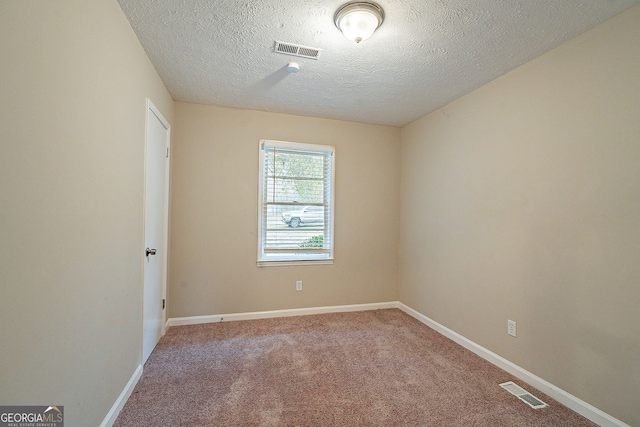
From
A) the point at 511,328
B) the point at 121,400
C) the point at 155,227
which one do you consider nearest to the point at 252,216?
the point at 155,227

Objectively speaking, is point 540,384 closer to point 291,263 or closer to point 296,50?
point 291,263

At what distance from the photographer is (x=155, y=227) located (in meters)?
2.51

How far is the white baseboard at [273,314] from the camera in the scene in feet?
10.2

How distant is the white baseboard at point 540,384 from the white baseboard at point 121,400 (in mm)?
2858

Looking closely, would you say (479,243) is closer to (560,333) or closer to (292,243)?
(560,333)

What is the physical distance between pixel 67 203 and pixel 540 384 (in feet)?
10.3

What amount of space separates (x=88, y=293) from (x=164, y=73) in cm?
199

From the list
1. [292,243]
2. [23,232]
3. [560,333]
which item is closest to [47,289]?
[23,232]

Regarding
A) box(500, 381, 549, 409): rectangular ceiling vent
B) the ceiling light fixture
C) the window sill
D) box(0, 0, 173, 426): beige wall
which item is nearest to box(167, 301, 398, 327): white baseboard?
the window sill

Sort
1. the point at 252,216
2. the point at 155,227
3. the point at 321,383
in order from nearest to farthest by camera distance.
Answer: the point at 321,383 → the point at 155,227 → the point at 252,216

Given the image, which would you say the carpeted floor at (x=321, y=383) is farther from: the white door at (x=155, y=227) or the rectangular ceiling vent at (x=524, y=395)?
the white door at (x=155, y=227)

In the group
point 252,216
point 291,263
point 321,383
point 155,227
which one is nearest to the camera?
point 321,383

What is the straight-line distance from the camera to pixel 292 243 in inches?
137

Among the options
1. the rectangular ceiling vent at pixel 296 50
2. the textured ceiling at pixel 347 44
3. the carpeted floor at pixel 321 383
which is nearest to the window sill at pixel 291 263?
the carpeted floor at pixel 321 383
